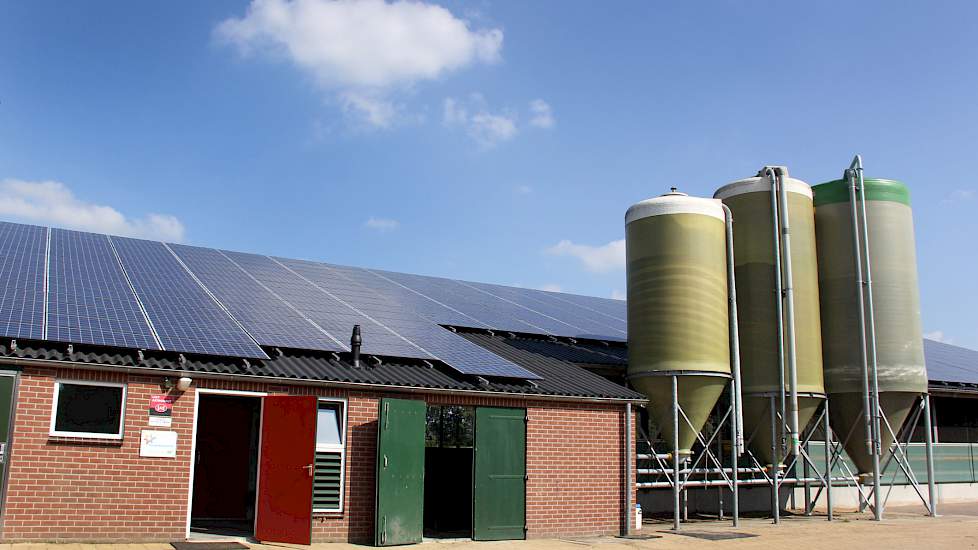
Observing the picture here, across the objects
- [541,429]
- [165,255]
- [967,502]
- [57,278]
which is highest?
[165,255]

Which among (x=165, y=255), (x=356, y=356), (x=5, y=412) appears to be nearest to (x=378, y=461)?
(x=356, y=356)

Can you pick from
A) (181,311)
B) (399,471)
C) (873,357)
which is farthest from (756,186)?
(181,311)

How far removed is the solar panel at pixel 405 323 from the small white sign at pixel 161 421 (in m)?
4.27

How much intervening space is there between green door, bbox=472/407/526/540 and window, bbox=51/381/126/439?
614 centimetres

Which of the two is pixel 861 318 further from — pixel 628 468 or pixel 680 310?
pixel 628 468

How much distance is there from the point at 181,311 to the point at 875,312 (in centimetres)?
1571

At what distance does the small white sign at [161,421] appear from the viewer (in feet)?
44.5

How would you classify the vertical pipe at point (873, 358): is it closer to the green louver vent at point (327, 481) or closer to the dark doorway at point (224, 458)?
the green louver vent at point (327, 481)

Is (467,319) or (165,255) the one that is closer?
(165,255)

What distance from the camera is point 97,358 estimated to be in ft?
43.1

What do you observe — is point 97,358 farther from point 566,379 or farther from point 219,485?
point 566,379

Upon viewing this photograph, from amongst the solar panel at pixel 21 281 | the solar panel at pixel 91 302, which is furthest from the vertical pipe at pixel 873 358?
the solar panel at pixel 21 281

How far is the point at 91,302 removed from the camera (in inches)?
588

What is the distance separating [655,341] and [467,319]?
5.44 metres
